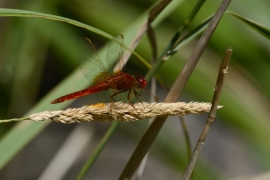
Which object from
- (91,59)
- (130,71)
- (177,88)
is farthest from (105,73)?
(130,71)

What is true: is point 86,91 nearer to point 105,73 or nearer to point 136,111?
point 105,73

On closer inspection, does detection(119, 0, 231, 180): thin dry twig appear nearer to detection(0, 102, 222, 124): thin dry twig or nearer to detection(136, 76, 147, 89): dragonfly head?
detection(0, 102, 222, 124): thin dry twig

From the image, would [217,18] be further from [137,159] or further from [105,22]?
[105,22]

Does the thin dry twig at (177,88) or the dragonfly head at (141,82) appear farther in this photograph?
the dragonfly head at (141,82)

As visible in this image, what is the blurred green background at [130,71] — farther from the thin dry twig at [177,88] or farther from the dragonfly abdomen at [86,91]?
the thin dry twig at [177,88]

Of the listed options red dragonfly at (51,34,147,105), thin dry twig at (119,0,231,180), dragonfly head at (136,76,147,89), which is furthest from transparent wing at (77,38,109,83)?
thin dry twig at (119,0,231,180)

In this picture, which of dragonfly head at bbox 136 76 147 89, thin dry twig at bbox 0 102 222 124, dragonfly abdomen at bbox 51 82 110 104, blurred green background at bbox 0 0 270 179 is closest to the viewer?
thin dry twig at bbox 0 102 222 124

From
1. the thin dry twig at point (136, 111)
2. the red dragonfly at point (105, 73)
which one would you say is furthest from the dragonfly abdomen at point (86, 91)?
the thin dry twig at point (136, 111)

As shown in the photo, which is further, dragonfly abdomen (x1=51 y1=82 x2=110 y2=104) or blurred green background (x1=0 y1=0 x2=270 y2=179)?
blurred green background (x1=0 y1=0 x2=270 y2=179)
